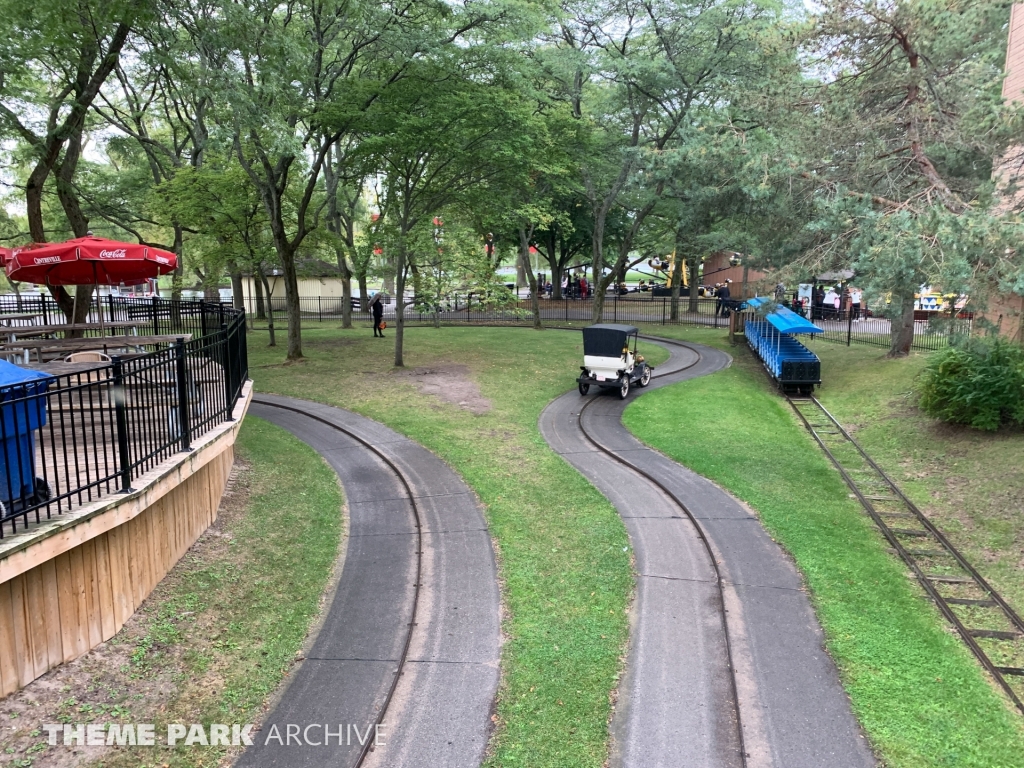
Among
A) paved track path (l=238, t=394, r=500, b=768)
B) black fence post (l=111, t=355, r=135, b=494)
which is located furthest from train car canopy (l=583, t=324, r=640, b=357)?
black fence post (l=111, t=355, r=135, b=494)

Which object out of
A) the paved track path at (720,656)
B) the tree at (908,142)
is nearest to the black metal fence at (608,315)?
the tree at (908,142)

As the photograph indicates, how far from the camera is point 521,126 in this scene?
19.2 metres

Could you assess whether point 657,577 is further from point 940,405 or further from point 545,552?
point 940,405

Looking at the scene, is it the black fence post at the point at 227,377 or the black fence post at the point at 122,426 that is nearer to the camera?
the black fence post at the point at 122,426

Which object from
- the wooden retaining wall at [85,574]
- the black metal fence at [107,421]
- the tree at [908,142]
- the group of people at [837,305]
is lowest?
the wooden retaining wall at [85,574]

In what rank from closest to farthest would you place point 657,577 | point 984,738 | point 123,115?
point 984,738
point 657,577
point 123,115

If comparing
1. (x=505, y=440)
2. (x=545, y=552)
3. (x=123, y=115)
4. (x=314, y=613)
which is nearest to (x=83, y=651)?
(x=314, y=613)

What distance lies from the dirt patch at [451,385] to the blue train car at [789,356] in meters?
8.18

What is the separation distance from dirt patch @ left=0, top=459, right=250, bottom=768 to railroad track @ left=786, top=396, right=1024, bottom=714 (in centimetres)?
784

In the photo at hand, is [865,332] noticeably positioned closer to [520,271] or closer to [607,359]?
→ [607,359]

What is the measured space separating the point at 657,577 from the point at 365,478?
565 centimetres

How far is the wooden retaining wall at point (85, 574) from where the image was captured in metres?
5.07

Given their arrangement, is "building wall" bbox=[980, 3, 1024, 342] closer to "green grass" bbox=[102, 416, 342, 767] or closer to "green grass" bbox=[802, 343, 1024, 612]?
"green grass" bbox=[802, 343, 1024, 612]

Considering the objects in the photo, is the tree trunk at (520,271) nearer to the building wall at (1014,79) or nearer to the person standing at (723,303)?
Result: the person standing at (723,303)
